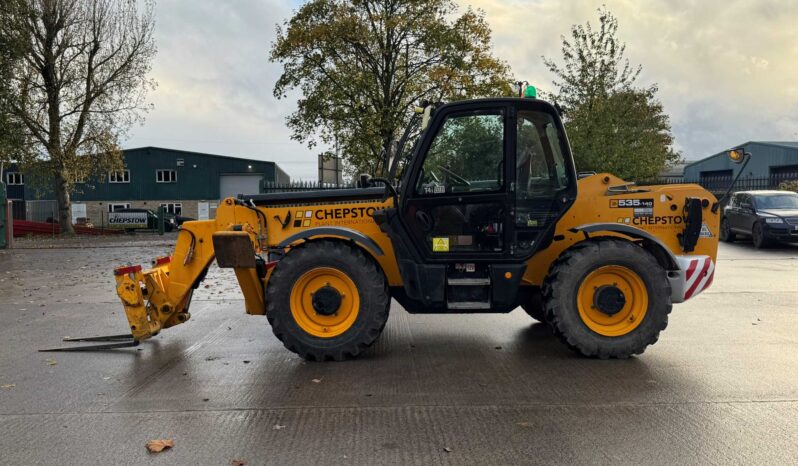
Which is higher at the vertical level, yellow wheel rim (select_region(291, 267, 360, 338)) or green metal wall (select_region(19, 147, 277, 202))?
green metal wall (select_region(19, 147, 277, 202))

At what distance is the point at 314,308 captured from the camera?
5.45m

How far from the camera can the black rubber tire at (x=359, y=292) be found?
5.32 meters

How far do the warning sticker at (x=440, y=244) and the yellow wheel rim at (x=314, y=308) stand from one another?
84 cm

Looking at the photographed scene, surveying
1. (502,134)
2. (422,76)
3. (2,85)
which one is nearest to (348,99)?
(422,76)

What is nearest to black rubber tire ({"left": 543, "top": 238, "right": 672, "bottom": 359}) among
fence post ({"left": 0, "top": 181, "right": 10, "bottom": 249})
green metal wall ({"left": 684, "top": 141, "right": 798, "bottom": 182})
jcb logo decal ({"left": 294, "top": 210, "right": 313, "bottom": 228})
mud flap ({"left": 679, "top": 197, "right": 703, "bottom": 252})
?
mud flap ({"left": 679, "top": 197, "right": 703, "bottom": 252})

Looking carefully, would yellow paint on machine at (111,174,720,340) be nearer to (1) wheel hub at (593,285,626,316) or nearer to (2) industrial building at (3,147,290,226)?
(1) wheel hub at (593,285,626,316)

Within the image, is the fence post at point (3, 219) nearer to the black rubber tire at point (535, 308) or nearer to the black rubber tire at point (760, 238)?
the black rubber tire at point (535, 308)

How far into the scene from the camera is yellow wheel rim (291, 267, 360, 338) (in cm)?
543

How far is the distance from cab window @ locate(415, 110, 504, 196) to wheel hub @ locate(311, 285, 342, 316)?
1231 mm

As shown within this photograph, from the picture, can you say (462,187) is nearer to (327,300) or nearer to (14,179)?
(327,300)

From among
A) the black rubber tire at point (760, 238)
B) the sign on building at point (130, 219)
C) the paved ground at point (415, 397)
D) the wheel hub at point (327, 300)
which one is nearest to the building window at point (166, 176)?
A: the sign on building at point (130, 219)

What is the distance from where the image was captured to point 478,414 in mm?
4086

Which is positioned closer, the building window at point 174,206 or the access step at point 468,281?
the access step at point 468,281

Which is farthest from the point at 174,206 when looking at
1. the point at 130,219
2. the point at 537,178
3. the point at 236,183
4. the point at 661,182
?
the point at 537,178
